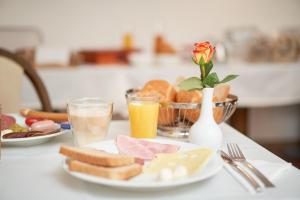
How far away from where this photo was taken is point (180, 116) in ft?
3.11

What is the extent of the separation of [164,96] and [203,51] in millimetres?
195

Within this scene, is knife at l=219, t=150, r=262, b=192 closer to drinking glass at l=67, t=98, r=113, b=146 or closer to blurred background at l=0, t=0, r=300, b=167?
drinking glass at l=67, t=98, r=113, b=146

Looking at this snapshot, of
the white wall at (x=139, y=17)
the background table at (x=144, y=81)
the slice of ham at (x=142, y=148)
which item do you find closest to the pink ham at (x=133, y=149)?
the slice of ham at (x=142, y=148)

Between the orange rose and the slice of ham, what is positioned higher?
the orange rose

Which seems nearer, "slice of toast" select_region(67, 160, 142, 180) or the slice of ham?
"slice of toast" select_region(67, 160, 142, 180)

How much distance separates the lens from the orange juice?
2.88 feet

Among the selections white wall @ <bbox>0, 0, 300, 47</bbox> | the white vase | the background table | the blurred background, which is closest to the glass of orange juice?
the white vase

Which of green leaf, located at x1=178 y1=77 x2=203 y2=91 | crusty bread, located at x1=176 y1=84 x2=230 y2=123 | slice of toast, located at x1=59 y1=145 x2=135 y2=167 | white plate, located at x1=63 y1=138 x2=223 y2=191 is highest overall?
green leaf, located at x1=178 y1=77 x2=203 y2=91

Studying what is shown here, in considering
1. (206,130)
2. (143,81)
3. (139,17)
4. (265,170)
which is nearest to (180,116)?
(206,130)

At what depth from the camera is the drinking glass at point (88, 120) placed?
31.7 inches

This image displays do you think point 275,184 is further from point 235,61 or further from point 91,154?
point 235,61

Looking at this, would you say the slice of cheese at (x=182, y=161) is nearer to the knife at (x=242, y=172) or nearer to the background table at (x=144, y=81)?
the knife at (x=242, y=172)

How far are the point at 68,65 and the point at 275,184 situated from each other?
74.8 inches

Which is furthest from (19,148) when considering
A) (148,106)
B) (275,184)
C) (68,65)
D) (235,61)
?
(235,61)
